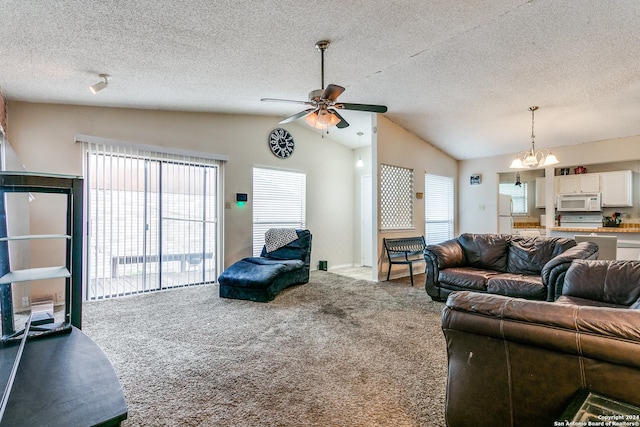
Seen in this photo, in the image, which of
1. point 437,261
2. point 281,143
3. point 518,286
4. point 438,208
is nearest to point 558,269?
point 518,286

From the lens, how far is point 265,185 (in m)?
5.73

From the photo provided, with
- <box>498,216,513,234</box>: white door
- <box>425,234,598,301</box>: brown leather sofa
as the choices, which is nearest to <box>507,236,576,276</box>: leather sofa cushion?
<box>425,234,598,301</box>: brown leather sofa

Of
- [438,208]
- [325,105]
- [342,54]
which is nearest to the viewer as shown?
[325,105]

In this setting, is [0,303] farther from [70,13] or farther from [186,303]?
[186,303]

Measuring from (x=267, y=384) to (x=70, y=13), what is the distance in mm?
2864

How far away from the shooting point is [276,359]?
246 cm

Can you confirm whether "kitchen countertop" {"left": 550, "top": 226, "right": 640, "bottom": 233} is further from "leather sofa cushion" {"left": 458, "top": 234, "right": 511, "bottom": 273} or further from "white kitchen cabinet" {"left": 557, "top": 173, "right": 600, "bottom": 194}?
"leather sofa cushion" {"left": 458, "top": 234, "right": 511, "bottom": 273}

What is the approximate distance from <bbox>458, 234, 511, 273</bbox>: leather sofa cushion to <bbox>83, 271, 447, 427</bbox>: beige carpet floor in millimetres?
964

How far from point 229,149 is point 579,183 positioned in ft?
22.0

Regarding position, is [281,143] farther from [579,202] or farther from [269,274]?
[579,202]

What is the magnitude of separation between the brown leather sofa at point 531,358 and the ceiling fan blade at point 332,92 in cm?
202

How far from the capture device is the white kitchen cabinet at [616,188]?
575 cm

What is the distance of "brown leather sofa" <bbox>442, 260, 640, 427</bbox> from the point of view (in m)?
1.16

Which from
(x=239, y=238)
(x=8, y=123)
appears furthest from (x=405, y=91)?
(x=8, y=123)
